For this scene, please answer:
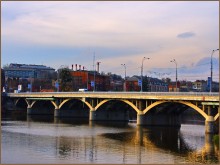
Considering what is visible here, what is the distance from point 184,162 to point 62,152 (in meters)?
13.1

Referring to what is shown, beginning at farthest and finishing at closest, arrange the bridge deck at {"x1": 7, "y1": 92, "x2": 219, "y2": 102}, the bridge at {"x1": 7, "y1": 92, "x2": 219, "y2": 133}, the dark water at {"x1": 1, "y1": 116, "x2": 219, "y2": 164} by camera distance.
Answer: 1. the bridge at {"x1": 7, "y1": 92, "x2": 219, "y2": 133}
2. the bridge deck at {"x1": 7, "y1": 92, "x2": 219, "y2": 102}
3. the dark water at {"x1": 1, "y1": 116, "x2": 219, "y2": 164}

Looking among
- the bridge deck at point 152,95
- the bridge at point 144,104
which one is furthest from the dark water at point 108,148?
the bridge deck at point 152,95

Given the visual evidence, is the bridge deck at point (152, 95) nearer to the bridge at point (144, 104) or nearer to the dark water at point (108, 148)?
the bridge at point (144, 104)

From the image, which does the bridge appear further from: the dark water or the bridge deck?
the dark water

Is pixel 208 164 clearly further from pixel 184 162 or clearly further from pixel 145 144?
pixel 145 144

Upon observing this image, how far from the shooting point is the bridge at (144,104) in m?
70.3

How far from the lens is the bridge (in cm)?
7031

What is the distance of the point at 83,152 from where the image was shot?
49.8 meters

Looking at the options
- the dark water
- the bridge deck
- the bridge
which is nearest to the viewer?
the dark water

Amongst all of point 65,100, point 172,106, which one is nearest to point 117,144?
point 172,106

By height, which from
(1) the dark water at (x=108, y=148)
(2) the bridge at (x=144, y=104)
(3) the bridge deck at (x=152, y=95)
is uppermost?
(3) the bridge deck at (x=152, y=95)

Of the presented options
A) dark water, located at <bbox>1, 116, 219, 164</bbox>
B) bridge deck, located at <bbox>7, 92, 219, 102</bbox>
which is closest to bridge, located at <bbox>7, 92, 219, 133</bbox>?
bridge deck, located at <bbox>7, 92, 219, 102</bbox>

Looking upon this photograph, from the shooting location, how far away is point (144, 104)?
3465 inches

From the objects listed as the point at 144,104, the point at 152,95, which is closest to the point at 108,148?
the point at 152,95
